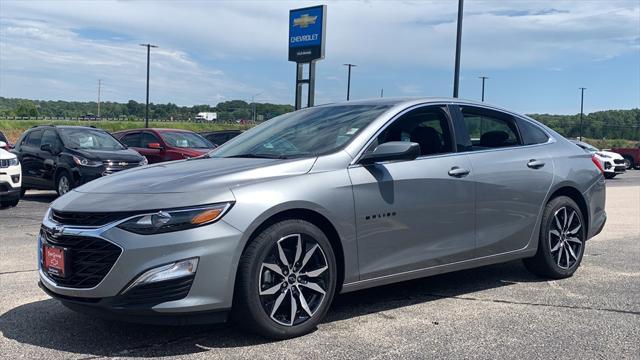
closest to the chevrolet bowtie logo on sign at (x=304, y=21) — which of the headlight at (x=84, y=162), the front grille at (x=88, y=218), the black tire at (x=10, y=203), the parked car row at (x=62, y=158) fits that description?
the parked car row at (x=62, y=158)

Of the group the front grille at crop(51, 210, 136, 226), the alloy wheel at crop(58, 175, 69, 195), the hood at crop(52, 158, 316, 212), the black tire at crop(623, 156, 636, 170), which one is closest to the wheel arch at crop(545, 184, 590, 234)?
the hood at crop(52, 158, 316, 212)

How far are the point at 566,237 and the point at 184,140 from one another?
38.3 ft

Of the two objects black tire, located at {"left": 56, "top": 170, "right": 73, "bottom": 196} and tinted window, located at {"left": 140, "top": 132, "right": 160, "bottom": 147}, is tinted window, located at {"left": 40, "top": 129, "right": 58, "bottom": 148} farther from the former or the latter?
tinted window, located at {"left": 140, "top": 132, "right": 160, "bottom": 147}

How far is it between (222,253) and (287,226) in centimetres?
49

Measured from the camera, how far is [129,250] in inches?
139

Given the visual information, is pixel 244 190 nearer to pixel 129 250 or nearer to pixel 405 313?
pixel 129 250

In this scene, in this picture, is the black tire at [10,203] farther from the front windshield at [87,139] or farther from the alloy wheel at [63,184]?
the front windshield at [87,139]

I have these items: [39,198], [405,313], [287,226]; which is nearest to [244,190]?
[287,226]

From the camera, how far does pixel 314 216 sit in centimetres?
416

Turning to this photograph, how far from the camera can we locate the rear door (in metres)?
5.16

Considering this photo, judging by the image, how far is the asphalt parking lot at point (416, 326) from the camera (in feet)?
12.6

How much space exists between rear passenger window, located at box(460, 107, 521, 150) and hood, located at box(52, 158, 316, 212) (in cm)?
180

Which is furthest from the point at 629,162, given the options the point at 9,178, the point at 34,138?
the point at 9,178

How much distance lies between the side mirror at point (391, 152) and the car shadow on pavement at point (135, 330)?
1175 mm
